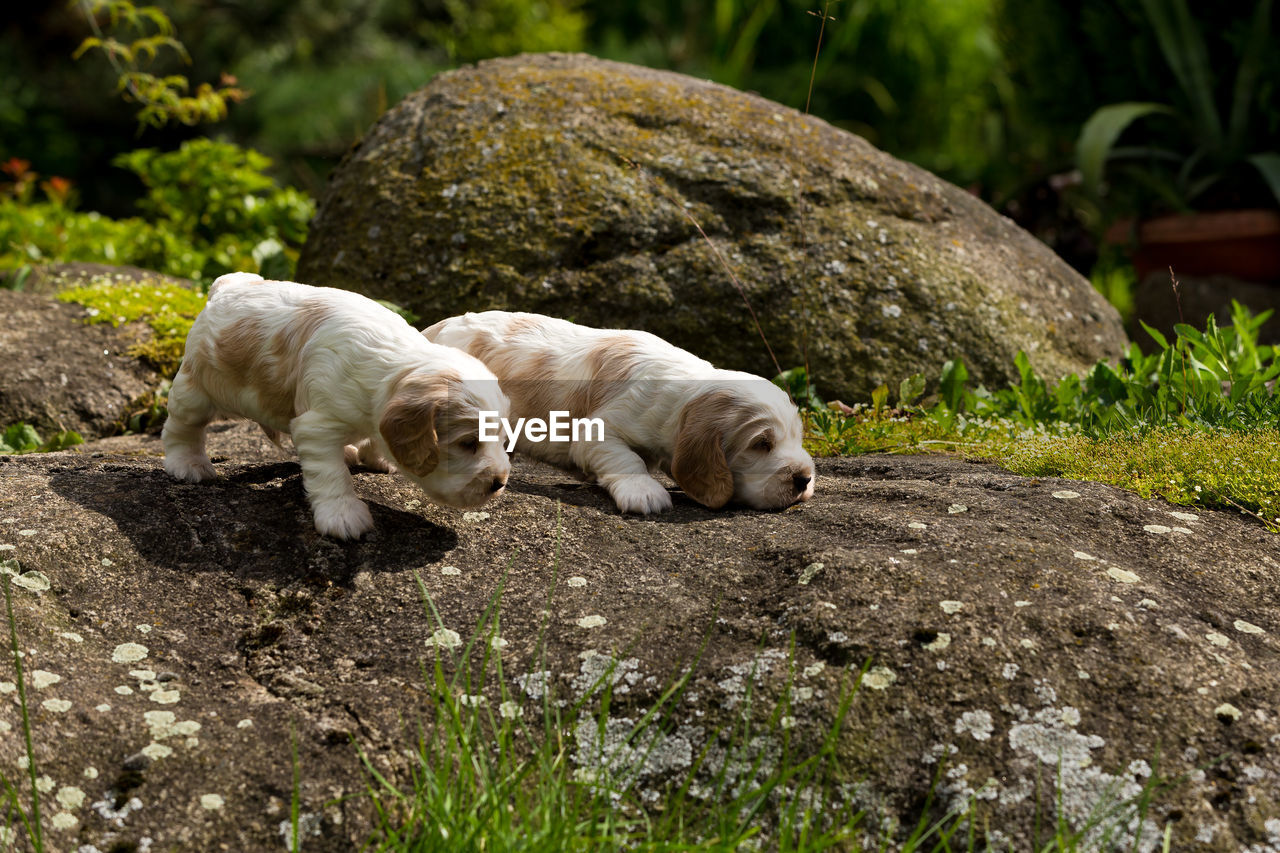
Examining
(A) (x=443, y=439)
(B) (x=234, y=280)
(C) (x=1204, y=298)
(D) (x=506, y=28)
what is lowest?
(C) (x=1204, y=298)

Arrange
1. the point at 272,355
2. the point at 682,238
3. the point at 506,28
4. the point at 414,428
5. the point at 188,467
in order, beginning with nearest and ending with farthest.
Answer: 1. the point at 414,428
2. the point at 272,355
3. the point at 188,467
4. the point at 682,238
5. the point at 506,28

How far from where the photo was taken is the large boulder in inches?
219

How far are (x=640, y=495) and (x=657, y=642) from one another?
0.91 meters

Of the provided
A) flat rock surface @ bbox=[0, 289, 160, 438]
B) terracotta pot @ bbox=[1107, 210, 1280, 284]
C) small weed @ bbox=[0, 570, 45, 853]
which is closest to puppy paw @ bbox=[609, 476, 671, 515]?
small weed @ bbox=[0, 570, 45, 853]

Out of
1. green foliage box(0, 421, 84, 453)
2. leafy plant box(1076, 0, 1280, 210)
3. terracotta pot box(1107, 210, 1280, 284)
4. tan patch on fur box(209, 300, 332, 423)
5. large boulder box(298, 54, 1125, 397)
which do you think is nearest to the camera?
tan patch on fur box(209, 300, 332, 423)

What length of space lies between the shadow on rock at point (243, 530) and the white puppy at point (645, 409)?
0.78 metres

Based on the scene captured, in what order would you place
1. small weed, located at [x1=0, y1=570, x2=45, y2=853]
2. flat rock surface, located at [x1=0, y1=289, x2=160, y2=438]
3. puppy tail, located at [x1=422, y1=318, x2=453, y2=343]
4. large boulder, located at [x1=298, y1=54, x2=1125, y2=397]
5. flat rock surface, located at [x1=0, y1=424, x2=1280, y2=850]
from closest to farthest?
small weed, located at [x1=0, y1=570, x2=45, y2=853] → flat rock surface, located at [x1=0, y1=424, x2=1280, y2=850] → puppy tail, located at [x1=422, y1=318, x2=453, y2=343] → flat rock surface, located at [x1=0, y1=289, x2=160, y2=438] → large boulder, located at [x1=298, y1=54, x2=1125, y2=397]

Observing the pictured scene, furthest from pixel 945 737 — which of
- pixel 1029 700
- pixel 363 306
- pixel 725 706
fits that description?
pixel 363 306

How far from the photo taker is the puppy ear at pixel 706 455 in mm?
3637

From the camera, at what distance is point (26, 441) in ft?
15.5

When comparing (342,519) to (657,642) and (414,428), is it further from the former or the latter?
(657,642)

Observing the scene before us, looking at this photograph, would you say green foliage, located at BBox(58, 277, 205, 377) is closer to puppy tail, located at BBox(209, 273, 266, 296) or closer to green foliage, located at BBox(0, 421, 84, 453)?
green foliage, located at BBox(0, 421, 84, 453)

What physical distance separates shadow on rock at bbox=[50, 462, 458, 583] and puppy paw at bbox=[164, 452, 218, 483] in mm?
39

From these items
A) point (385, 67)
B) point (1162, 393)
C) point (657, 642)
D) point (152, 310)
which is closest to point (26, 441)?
point (152, 310)
